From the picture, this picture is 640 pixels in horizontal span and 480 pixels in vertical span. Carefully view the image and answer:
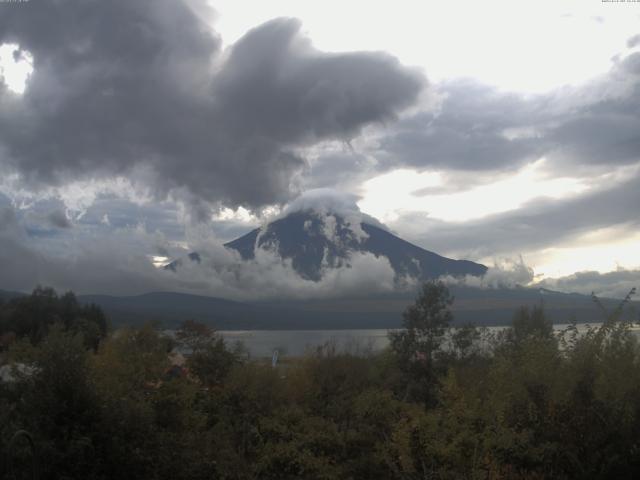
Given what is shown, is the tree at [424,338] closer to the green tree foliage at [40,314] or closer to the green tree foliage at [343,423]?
the green tree foliage at [343,423]

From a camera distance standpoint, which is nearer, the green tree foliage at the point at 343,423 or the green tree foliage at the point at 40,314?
the green tree foliage at the point at 343,423

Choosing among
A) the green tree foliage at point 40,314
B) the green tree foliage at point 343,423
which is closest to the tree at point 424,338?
the green tree foliage at point 343,423

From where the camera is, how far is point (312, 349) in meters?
45.0

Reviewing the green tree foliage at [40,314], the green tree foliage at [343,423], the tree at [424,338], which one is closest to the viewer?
the green tree foliage at [343,423]

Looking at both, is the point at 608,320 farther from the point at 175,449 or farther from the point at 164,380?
the point at 164,380

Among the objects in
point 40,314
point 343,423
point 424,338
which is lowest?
point 343,423

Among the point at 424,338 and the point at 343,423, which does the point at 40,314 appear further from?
the point at 343,423

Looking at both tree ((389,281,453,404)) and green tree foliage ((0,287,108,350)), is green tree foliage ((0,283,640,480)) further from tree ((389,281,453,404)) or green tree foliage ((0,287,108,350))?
green tree foliage ((0,287,108,350))

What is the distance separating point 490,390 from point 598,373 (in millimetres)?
3496

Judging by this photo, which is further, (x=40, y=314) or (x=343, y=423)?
(x=40, y=314)

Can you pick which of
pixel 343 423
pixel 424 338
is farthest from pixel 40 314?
pixel 343 423

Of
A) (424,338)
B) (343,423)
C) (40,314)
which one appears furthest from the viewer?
(40,314)

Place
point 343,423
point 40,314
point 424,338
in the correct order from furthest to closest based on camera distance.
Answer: point 40,314 < point 424,338 < point 343,423

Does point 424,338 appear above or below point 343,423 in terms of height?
above
